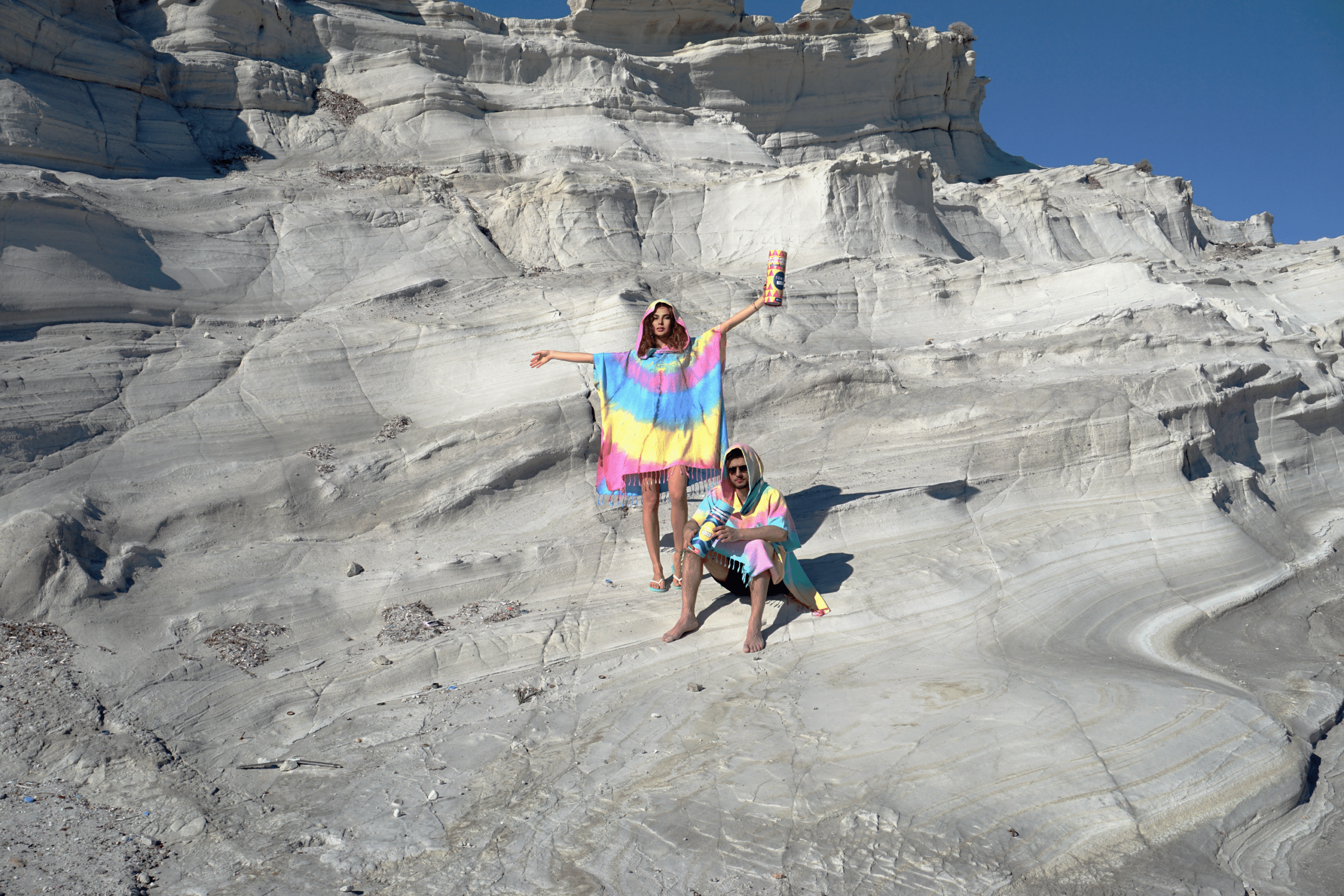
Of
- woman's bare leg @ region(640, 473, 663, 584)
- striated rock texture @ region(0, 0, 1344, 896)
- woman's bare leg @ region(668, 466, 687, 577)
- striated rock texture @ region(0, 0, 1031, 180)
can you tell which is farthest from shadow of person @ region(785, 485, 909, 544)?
striated rock texture @ region(0, 0, 1031, 180)

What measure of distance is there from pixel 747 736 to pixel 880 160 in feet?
30.1

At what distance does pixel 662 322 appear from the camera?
5.27 meters

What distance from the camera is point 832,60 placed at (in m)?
20.2

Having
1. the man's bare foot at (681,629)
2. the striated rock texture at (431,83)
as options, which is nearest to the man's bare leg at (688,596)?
→ the man's bare foot at (681,629)

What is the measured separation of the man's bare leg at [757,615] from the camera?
4.76 m

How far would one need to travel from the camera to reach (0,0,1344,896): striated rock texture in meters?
3.61

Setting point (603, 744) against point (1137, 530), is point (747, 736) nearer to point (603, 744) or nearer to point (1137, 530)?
point (603, 744)

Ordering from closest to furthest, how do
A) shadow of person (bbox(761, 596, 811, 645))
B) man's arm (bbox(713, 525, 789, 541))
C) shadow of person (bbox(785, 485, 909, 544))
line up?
1. man's arm (bbox(713, 525, 789, 541))
2. shadow of person (bbox(761, 596, 811, 645))
3. shadow of person (bbox(785, 485, 909, 544))

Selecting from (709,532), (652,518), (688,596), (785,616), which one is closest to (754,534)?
(709,532)

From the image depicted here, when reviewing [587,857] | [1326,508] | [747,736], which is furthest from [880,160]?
[587,857]

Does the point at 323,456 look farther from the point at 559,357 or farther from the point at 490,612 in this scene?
the point at 559,357

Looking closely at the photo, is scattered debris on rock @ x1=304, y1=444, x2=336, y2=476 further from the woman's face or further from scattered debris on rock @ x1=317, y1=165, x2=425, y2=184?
scattered debris on rock @ x1=317, y1=165, x2=425, y2=184

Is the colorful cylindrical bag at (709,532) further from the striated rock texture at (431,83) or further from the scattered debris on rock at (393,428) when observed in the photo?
the striated rock texture at (431,83)

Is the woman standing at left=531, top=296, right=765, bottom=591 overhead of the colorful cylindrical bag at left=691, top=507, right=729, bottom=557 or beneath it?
overhead
